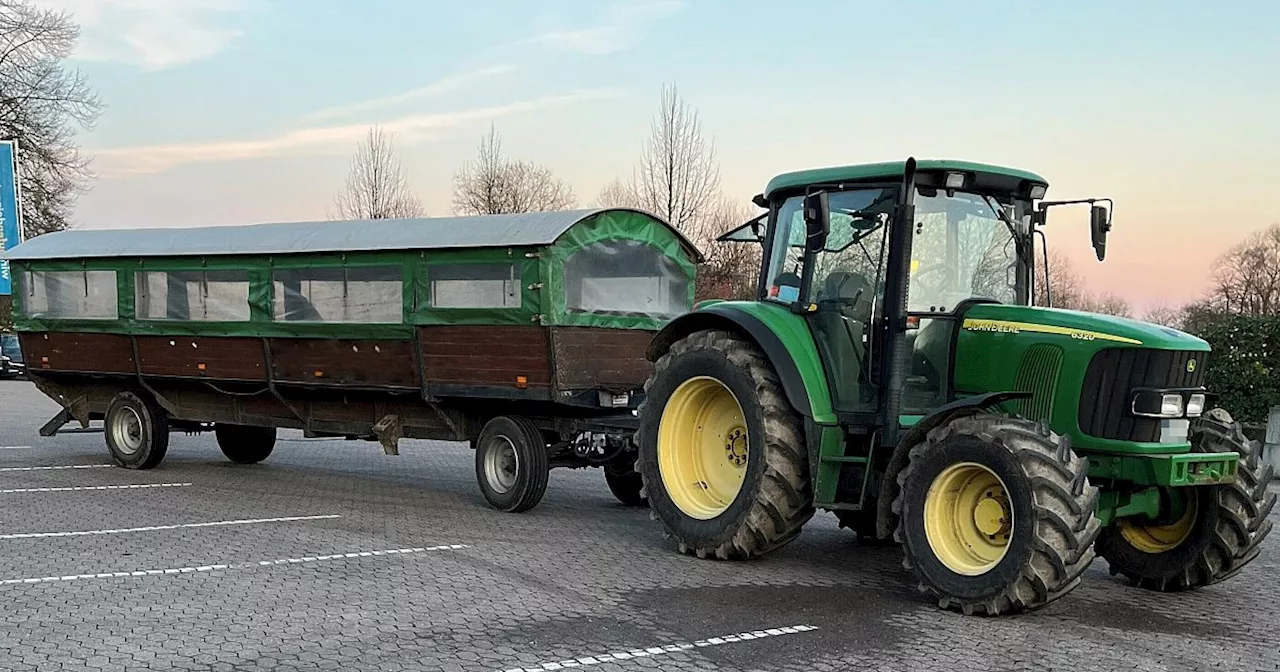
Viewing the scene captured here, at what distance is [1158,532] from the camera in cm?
795

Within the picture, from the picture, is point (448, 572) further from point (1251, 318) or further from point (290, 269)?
point (1251, 318)

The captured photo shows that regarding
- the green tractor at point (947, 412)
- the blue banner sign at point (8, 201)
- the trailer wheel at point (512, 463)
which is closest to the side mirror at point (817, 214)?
the green tractor at point (947, 412)

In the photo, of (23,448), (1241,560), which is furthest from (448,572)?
(23,448)

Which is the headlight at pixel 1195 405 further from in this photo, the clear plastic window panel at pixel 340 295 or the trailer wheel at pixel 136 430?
the trailer wheel at pixel 136 430

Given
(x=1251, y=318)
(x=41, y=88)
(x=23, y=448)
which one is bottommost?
(x=23, y=448)

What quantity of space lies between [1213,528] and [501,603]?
Result: 14.2 feet

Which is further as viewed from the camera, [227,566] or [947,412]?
[227,566]

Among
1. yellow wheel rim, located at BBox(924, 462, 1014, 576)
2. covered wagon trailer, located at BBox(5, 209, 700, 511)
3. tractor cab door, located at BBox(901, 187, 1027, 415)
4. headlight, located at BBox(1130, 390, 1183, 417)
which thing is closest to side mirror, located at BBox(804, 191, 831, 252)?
tractor cab door, located at BBox(901, 187, 1027, 415)

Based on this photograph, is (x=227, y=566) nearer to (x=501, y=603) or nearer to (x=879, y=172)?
(x=501, y=603)

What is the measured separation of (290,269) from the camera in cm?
1213

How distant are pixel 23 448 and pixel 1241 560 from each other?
571 inches

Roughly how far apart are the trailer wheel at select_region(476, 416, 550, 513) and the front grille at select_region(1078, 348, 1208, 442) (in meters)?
4.92

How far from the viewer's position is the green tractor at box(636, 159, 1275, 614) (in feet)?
22.8

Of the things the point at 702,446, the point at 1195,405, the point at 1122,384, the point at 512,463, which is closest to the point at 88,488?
the point at 512,463
